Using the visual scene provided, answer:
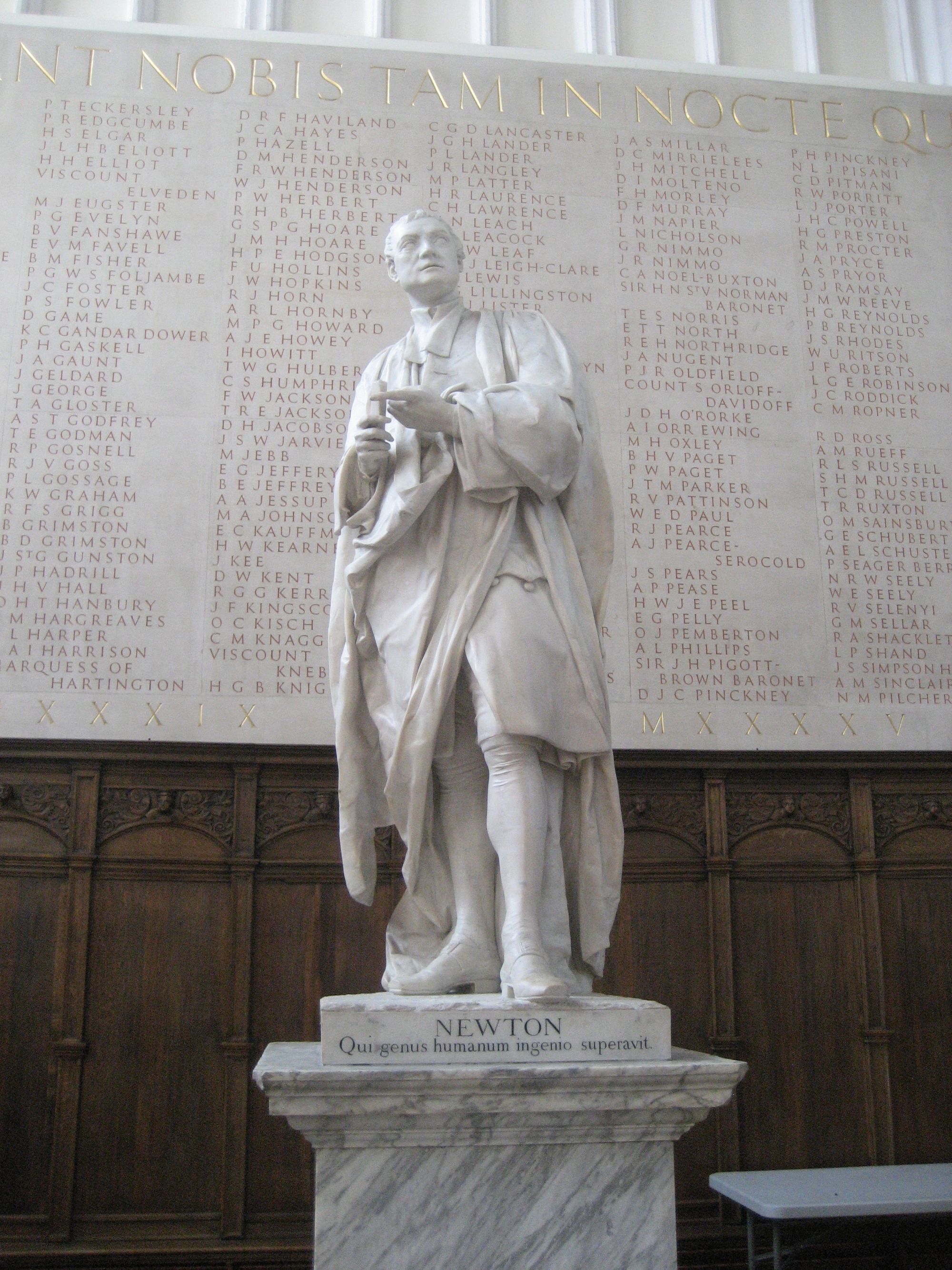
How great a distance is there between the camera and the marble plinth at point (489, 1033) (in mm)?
2441

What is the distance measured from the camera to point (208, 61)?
6.61 metres

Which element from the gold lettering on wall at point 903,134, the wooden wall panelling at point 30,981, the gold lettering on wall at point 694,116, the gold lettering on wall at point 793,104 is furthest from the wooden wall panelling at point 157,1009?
the gold lettering on wall at point 903,134

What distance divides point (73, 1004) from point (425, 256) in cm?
368

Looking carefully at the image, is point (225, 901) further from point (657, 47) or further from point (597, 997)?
point (657, 47)

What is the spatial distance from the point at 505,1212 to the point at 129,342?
4.88 metres

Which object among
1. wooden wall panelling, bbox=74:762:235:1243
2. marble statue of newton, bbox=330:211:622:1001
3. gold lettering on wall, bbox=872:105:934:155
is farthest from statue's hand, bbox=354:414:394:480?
gold lettering on wall, bbox=872:105:934:155

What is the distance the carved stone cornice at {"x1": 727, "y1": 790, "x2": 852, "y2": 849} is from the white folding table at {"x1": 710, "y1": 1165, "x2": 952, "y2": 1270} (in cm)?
150

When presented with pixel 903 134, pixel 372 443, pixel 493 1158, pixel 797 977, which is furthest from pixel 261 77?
pixel 493 1158

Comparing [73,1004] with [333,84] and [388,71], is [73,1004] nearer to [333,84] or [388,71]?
[333,84]

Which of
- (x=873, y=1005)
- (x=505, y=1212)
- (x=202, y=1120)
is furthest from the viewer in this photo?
(x=873, y=1005)

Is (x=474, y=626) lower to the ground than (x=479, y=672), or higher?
higher

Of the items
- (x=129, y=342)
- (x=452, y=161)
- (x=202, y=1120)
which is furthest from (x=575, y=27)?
(x=202, y=1120)

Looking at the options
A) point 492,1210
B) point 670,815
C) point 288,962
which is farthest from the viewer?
point 670,815

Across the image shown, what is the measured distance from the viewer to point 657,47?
23.5 ft
